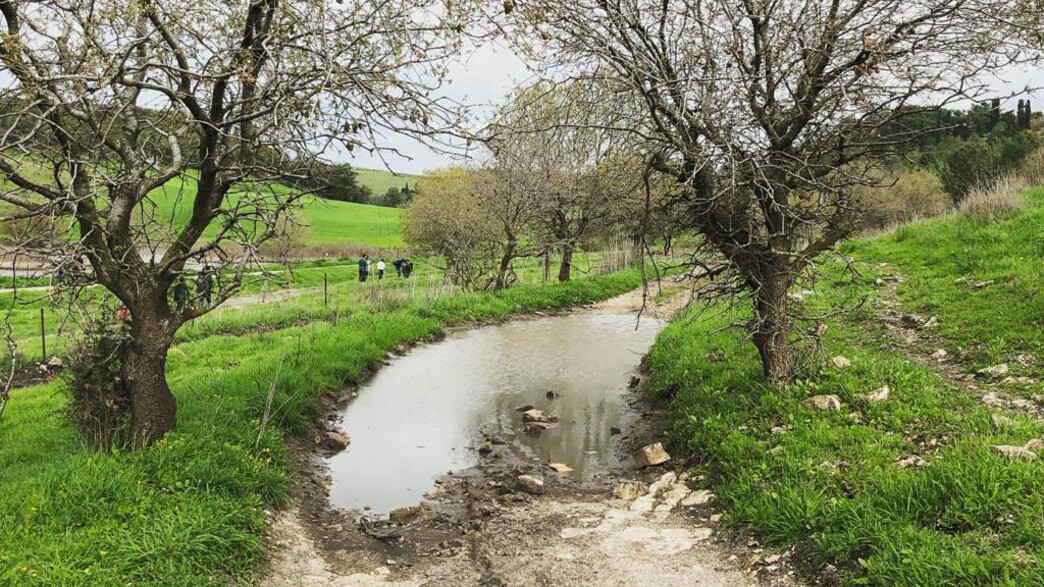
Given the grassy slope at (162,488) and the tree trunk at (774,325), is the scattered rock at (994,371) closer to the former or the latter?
the tree trunk at (774,325)

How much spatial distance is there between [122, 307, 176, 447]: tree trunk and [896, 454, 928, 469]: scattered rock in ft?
20.9

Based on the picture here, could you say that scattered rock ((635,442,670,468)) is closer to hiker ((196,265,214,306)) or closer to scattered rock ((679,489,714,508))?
scattered rock ((679,489,714,508))

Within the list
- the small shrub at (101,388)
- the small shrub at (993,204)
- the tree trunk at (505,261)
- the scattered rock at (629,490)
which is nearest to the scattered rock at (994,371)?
the scattered rock at (629,490)

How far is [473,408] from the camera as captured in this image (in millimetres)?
9383

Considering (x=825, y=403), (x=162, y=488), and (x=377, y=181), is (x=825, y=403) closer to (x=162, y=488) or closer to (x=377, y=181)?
(x=162, y=488)

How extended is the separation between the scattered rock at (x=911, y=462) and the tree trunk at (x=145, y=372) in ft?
20.9

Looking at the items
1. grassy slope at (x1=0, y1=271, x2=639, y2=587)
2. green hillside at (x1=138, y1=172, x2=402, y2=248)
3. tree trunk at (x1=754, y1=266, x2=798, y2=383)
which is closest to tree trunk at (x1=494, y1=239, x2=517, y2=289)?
grassy slope at (x1=0, y1=271, x2=639, y2=587)

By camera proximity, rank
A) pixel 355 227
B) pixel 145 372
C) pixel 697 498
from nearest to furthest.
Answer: pixel 697 498
pixel 145 372
pixel 355 227

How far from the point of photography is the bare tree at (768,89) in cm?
590

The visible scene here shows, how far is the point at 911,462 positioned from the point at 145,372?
21.7ft

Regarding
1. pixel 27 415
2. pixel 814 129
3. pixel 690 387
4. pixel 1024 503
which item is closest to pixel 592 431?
pixel 690 387

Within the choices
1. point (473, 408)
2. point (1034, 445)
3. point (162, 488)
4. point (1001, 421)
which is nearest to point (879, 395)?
point (1001, 421)

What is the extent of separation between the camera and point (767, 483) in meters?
5.34

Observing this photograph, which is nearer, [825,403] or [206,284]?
[206,284]
